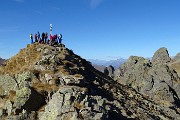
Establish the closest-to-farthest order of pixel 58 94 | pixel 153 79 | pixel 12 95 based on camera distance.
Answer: pixel 58 94, pixel 12 95, pixel 153 79

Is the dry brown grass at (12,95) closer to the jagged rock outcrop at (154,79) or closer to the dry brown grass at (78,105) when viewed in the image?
the dry brown grass at (78,105)

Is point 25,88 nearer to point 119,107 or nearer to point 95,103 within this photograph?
point 95,103

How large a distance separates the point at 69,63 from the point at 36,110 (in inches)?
734

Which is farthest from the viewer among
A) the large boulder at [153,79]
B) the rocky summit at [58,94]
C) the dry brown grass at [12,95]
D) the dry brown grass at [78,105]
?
the large boulder at [153,79]

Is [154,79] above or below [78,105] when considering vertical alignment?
above

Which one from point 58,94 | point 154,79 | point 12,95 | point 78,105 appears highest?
point 12,95

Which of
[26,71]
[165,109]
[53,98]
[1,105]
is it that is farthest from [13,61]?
[165,109]

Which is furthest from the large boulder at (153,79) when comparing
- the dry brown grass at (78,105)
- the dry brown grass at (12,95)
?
the dry brown grass at (78,105)

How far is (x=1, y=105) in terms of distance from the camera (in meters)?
46.4

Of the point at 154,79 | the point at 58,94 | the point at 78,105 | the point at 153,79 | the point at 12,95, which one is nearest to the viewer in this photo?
the point at 78,105

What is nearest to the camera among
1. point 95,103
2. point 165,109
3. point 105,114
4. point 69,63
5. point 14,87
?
point 105,114

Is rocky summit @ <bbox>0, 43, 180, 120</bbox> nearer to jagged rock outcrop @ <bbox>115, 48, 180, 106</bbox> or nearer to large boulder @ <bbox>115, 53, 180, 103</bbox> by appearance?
large boulder @ <bbox>115, 53, 180, 103</bbox>

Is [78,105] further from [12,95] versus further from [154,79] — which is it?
[154,79]

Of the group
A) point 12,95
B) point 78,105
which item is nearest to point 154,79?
point 12,95
